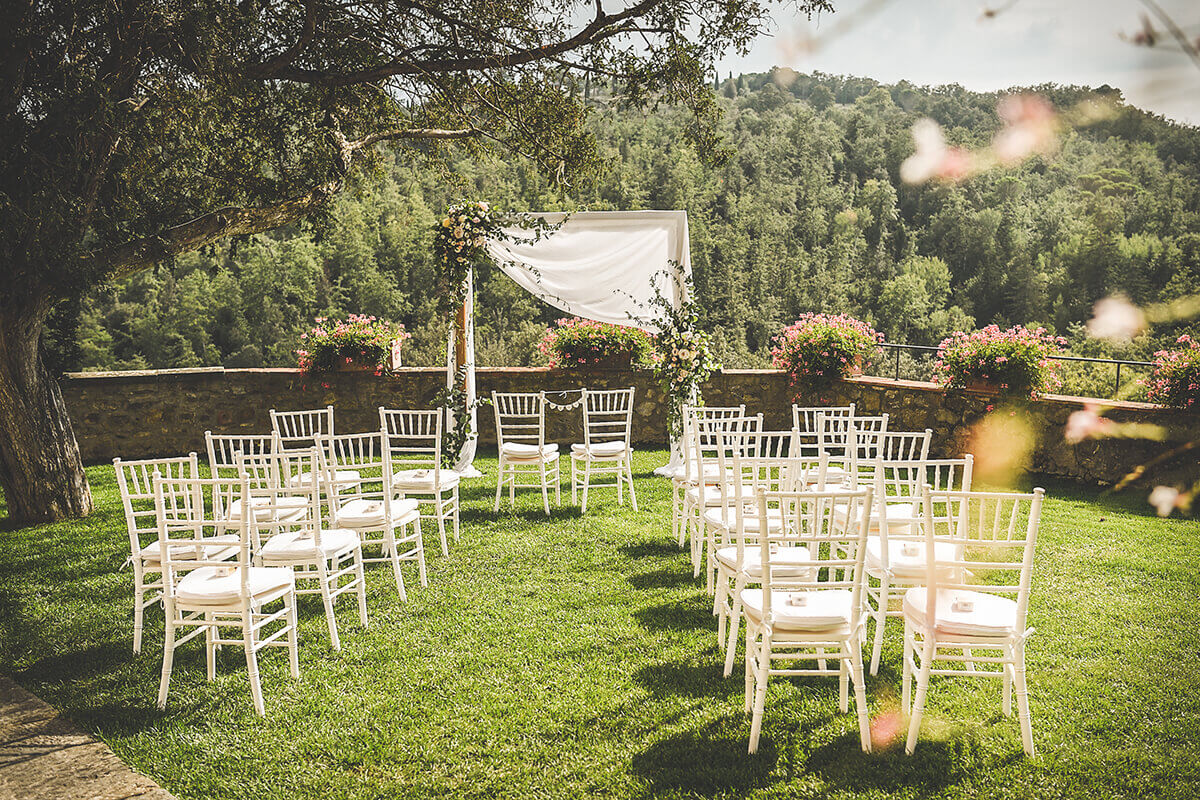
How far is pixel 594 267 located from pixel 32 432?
4.86 metres

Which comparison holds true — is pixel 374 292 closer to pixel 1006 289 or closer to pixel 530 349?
pixel 530 349

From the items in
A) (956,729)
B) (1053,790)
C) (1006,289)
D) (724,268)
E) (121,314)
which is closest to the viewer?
(1053,790)

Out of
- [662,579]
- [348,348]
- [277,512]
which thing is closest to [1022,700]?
[662,579]

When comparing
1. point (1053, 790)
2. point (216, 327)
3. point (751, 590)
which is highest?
point (216, 327)

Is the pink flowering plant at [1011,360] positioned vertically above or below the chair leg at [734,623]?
above

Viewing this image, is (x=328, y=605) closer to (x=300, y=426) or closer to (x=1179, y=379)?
(x=300, y=426)

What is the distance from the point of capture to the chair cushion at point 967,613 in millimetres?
2783

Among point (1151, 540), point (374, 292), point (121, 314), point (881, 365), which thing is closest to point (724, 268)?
point (881, 365)

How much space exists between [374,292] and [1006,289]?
55.1ft

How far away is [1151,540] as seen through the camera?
5.52 metres

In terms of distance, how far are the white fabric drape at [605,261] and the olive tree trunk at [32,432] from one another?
3.84 metres

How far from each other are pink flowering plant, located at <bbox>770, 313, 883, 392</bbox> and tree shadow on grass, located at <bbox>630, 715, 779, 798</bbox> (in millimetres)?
5970

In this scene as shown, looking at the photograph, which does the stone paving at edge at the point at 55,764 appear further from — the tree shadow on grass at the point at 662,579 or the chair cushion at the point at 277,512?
the tree shadow on grass at the point at 662,579

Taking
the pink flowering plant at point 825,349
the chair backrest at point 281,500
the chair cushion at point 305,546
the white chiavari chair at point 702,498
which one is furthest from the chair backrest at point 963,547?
the pink flowering plant at point 825,349
